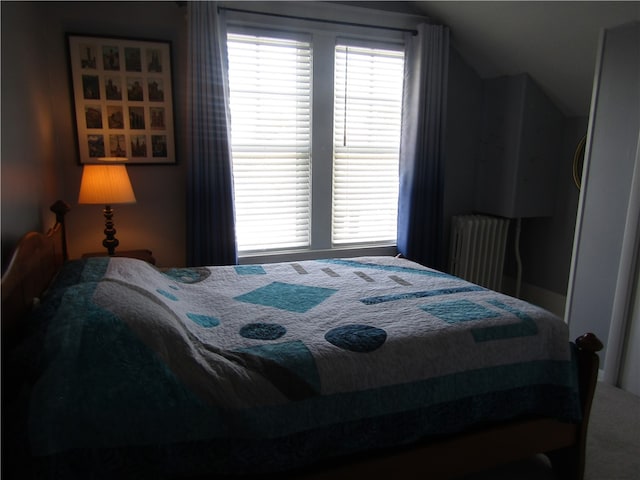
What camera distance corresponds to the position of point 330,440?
130cm

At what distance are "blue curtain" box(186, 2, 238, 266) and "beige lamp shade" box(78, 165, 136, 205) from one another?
50 centimetres

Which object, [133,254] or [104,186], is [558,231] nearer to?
[133,254]

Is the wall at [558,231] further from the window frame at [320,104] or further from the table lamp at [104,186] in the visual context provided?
the table lamp at [104,186]

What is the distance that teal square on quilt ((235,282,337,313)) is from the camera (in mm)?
1830

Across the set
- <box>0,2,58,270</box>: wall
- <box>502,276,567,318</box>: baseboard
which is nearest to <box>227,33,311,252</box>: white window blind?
<box>0,2,58,270</box>: wall

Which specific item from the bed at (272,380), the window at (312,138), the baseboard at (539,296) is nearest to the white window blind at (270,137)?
the window at (312,138)

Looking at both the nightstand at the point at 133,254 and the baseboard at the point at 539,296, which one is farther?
the baseboard at the point at 539,296

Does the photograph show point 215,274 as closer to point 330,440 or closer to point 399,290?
point 399,290

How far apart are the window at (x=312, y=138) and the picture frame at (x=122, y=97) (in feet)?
1.60

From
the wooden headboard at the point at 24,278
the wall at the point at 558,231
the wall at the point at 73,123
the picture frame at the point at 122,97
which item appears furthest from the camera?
the wall at the point at 558,231

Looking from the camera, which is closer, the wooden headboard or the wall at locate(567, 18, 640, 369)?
the wooden headboard

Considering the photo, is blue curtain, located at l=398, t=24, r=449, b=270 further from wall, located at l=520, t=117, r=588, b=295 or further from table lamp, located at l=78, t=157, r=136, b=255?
table lamp, located at l=78, t=157, r=136, b=255

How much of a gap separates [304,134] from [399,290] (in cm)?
177

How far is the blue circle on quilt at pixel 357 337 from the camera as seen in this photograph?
4.63 ft
